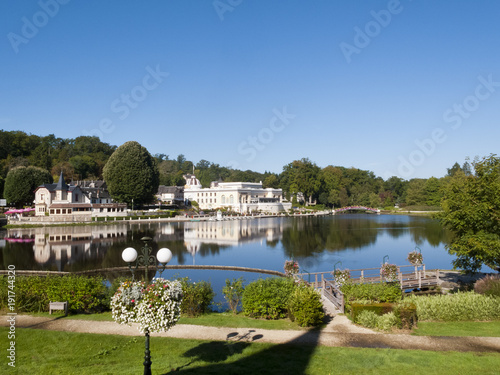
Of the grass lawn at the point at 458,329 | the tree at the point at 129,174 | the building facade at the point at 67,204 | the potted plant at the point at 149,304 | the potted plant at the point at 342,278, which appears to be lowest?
the grass lawn at the point at 458,329

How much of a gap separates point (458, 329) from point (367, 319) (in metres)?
2.59

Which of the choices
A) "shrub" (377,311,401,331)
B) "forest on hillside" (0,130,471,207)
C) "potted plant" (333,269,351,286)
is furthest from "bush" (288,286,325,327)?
"forest on hillside" (0,130,471,207)

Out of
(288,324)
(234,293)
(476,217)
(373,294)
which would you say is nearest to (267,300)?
(288,324)

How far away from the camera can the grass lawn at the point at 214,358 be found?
25.1ft

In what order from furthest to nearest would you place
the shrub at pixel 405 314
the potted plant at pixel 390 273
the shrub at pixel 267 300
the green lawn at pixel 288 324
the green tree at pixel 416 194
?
the green tree at pixel 416 194 < the potted plant at pixel 390 273 < the shrub at pixel 267 300 < the shrub at pixel 405 314 < the green lawn at pixel 288 324

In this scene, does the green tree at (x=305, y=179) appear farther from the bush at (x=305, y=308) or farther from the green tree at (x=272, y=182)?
the bush at (x=305, y=308)

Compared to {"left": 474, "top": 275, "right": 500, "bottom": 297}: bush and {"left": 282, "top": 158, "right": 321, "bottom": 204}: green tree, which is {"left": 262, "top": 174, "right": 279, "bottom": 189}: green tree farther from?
{"left": 474, "top": 275, "right": 500, "bottom": 297}: bush

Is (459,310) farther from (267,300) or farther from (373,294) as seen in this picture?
(267,300)

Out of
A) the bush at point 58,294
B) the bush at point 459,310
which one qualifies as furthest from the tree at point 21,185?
the bush at point 459,310

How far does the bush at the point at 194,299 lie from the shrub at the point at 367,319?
17.0 feet

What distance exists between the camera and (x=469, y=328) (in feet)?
36.5

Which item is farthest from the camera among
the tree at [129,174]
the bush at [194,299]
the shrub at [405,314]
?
the tree at [129,174]

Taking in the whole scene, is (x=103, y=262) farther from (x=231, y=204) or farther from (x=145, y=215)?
(x=231, y=204)

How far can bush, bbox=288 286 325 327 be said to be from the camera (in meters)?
11.2
